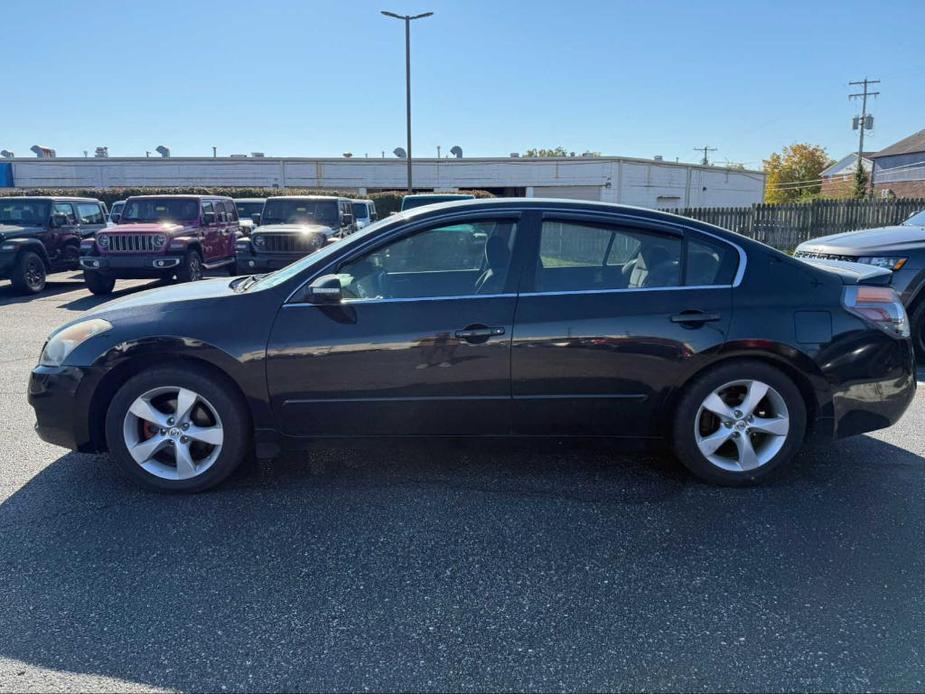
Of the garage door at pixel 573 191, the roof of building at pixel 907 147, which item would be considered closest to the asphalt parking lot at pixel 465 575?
the garage door at pixel 573 191

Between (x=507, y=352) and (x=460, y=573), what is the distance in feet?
3.93

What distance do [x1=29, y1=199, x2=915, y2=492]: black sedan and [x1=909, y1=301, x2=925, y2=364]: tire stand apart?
3930 millimetres

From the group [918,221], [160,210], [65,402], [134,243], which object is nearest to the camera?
[65,402]

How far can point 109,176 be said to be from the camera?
4797 centimetres

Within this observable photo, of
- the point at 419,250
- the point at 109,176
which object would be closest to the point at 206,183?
the point at 109,176

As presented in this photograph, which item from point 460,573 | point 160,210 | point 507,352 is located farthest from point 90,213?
point 460,573

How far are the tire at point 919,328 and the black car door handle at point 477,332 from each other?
5704 millimetres

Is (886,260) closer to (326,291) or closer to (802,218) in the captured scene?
(326,291)

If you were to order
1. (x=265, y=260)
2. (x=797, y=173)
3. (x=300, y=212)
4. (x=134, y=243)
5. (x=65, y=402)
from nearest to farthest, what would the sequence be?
(x=65, y=402) → (x=134, y=243) → (x=265, y=260) → (x=300, y=212) → (x=797, y=173)

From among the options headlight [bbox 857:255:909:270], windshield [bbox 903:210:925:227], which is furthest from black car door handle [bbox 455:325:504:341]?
windshield [bbox 903:210:925:227]

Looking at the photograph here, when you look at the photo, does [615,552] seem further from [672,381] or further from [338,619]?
[338,619]

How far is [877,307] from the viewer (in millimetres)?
3873

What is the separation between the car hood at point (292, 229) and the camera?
42.6ft

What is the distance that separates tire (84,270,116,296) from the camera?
12551mm
